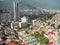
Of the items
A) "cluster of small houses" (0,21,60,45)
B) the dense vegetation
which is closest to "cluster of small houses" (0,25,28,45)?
"cluster of small houses" (0,21,60,45)

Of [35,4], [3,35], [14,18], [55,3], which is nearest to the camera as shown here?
[3,35]

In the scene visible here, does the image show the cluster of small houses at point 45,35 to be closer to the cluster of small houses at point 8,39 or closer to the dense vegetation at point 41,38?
the cluster of small houses at point 8,39

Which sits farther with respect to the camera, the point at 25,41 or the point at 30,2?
the point at 30,2

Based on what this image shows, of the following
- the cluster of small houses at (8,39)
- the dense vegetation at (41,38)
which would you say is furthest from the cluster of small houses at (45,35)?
the dense vegetation at (41,38)

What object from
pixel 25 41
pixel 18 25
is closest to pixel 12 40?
pixel 25 41

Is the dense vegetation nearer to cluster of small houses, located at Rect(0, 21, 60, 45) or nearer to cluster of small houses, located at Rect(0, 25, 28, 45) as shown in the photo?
cluster of small houses, located at Rect(0, 21, 60, 45)

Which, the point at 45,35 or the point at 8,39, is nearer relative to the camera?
the point at 8,39

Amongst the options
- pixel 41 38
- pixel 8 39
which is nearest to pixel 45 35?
pixel 41 38

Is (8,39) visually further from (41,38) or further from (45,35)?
(45,35)

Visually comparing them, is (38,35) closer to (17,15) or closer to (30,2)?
(17,15)

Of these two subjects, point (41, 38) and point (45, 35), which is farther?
point (45, 35)

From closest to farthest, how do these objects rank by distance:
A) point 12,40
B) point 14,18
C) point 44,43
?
1. point 44,43
2. point 12,40
3. point 14,18
